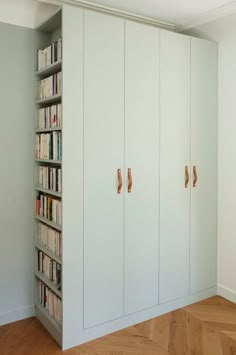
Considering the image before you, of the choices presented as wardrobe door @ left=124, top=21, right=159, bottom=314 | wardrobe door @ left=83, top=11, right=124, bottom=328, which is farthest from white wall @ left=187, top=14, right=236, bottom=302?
wardrobe door @ left=83, top=11, right=124, bottom=328

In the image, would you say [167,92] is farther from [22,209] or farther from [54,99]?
[22,209]

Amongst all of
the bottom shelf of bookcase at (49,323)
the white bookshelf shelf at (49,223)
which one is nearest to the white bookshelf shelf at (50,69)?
the white bookshelf shelf at (49,223)

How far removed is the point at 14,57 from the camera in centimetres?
274

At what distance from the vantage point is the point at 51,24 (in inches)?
105

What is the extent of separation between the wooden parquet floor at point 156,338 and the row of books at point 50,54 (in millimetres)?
2006

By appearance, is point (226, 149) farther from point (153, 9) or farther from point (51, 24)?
point (51, 24)

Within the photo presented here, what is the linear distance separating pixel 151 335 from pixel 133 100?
1757 mm

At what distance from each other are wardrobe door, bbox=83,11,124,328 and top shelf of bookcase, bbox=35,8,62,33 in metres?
0.23

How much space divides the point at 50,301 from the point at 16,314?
1.19 ft

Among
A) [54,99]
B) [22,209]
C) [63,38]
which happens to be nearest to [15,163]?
[22,209]

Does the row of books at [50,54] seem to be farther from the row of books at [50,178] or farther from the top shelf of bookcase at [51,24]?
the row of books at [50,178]

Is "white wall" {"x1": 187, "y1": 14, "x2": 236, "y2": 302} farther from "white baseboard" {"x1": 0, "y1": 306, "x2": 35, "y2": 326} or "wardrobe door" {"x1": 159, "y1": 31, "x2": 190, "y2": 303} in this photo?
"white baseboard" {"x1": 0, "y1": 306, "x2": 35, "y2": 326}

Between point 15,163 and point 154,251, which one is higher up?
point 15,163

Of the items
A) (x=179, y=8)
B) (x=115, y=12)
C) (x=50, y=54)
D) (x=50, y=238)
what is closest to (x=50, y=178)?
(x=50, y=238)
